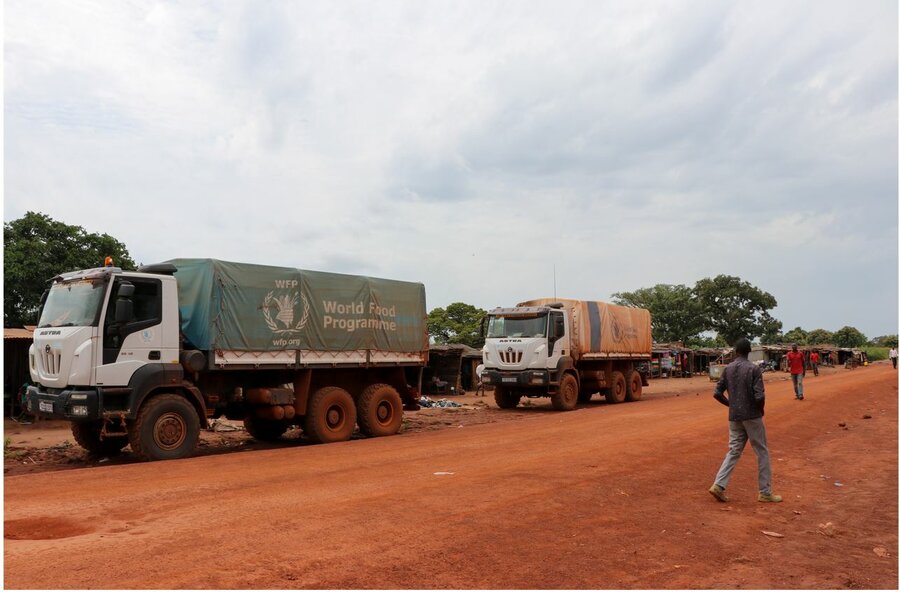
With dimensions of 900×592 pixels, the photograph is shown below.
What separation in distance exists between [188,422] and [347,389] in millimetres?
4258

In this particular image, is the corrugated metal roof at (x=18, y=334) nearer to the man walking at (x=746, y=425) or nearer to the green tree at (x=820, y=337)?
the man walking at (x=746, y=425)

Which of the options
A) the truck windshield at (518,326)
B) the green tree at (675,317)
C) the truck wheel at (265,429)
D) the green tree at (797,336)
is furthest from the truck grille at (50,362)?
the green tree at (797,336)

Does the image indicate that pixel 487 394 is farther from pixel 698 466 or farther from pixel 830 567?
pixel 830 567

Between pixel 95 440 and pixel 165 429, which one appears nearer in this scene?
pixel 165 429

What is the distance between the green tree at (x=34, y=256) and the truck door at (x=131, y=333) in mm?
17375

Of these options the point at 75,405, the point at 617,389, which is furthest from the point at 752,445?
the point at 617,389

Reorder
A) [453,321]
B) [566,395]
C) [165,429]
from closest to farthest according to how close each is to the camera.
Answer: [165,429]
[566,395]
[453,321]

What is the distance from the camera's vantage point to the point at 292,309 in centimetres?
1332

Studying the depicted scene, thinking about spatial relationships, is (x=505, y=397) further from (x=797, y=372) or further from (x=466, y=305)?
(x=466, y=305)

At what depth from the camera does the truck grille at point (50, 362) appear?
10.7 m

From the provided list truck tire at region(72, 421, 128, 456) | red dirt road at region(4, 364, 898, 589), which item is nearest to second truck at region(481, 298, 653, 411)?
red dirt road at region(4, 364, 898, 589)

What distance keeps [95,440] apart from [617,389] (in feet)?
58.7

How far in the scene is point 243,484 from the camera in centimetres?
851

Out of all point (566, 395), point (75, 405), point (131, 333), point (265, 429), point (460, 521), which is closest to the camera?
point (460, 521)
